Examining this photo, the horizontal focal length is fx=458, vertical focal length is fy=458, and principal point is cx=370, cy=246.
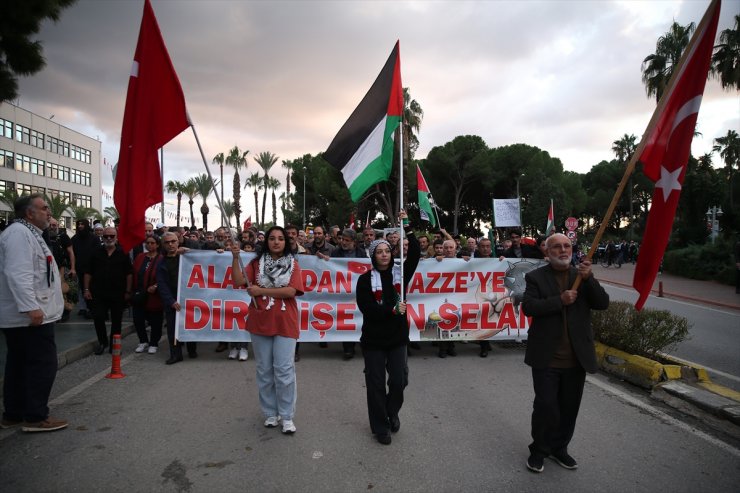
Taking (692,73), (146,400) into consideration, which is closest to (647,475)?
(692,73)

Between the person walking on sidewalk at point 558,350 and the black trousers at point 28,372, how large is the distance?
4.00m

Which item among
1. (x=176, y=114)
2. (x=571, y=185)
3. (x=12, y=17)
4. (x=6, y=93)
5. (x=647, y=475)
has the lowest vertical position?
(x=647, y=475)

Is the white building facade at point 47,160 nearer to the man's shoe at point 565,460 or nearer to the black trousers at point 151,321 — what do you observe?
the black trousers at point 151,321

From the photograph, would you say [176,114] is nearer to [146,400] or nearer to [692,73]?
[146,400]

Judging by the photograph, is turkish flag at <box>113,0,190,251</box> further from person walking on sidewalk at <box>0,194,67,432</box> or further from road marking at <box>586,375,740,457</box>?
road marking at <box>586,375,740,457</box>

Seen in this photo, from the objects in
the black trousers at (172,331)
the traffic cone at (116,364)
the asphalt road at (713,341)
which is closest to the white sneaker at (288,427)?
the traffic cone at (116,364)

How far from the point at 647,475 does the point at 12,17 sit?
9737 millimetres

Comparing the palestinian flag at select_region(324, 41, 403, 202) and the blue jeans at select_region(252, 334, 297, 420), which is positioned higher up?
the palestinian flag at select_region(324, 41, 403, 202)

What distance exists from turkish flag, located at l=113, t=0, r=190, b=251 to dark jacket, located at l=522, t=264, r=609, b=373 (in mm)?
3281

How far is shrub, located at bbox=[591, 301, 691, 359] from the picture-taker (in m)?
5.64

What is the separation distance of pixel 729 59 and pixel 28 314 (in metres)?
26.3

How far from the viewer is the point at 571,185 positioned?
50469 mm

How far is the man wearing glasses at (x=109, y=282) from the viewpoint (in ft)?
21.5

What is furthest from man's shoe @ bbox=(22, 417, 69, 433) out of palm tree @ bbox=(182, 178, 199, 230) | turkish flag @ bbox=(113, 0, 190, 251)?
palm tree @ bbox=(182, 178, 199, 230)
